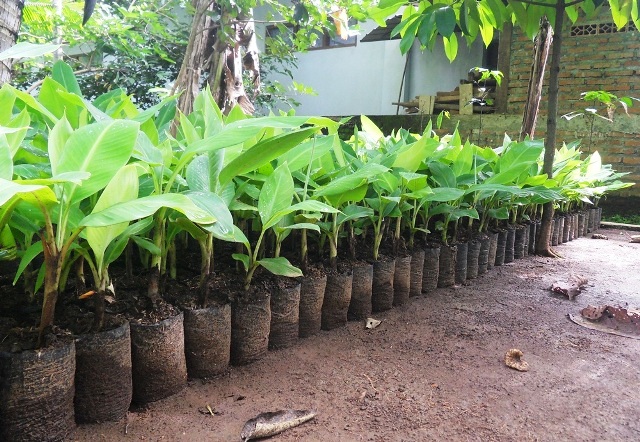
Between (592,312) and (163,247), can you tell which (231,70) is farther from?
(592,312)

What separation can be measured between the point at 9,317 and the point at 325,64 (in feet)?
26.7

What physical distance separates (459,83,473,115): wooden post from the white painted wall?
0.97 metres

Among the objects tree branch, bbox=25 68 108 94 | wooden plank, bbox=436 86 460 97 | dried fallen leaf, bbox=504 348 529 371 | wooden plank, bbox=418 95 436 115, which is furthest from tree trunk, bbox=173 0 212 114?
wooden plank, bbox=436 86 460 97

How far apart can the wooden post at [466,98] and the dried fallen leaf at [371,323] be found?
5537mm

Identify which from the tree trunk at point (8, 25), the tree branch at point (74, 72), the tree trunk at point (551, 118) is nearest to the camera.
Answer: the tree trunk at point (8, 25)

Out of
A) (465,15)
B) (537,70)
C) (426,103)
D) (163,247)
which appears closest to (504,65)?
(426,103)

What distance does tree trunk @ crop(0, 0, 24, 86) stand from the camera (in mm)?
1481

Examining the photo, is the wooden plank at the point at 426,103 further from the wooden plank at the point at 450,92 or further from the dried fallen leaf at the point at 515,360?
the dried fallen leaf at the point at 515,360

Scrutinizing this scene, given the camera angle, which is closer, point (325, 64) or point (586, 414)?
point (586, 414)

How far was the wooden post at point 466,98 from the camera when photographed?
647 cm

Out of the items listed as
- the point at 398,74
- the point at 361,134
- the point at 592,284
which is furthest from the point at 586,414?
the point at 398,74

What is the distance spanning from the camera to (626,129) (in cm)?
554

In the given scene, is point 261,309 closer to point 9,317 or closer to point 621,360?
point 9,317

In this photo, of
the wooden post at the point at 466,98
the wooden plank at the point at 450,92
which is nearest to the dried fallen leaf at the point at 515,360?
the wooden post at the point at 466,98
